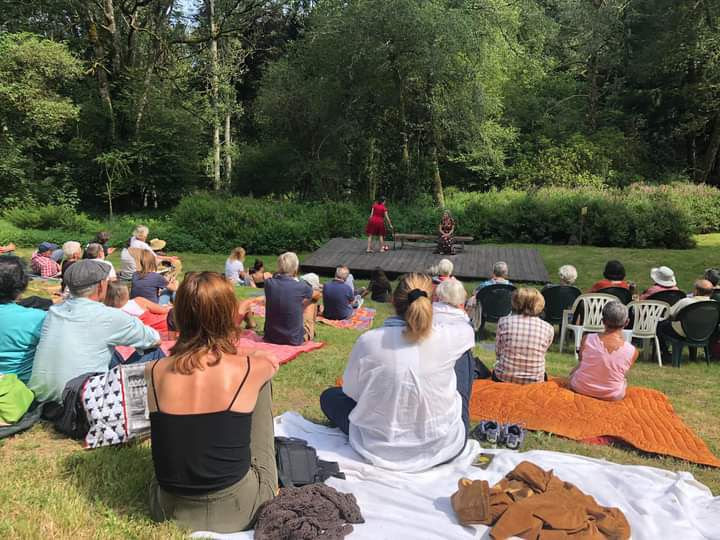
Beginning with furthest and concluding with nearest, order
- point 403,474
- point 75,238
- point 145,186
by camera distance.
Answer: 1. point 145,186
2. point 75,238
3. point 403,474

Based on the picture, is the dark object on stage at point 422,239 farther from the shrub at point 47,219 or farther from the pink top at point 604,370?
the pink top at point 604,370

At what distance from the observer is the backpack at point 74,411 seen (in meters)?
3.73

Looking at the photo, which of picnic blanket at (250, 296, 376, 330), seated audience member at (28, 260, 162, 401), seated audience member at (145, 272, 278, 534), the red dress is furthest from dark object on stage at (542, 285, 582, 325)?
the red dress

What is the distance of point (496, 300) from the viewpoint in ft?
26.5

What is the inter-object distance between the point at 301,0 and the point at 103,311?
90.7ft

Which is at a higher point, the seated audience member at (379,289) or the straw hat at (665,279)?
the straw hat at (665,279)

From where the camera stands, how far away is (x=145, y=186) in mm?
25516

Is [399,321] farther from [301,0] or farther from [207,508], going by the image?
[301,0]

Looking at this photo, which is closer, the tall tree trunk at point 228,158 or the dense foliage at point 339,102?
the dense foliage at point 339,102

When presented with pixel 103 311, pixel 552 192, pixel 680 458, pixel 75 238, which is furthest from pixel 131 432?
pixel 552 192

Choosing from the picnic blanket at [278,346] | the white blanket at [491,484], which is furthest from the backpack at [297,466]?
the picnic blanket at [278,346]

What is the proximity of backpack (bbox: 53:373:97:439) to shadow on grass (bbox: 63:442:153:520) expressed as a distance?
239mm

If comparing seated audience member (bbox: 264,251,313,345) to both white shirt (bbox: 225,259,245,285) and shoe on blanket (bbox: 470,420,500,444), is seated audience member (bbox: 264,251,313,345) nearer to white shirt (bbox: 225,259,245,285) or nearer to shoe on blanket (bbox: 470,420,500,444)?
shoe on blanket (bbox: 470,420,500,444)

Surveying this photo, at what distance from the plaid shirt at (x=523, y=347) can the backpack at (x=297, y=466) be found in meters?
2.39
